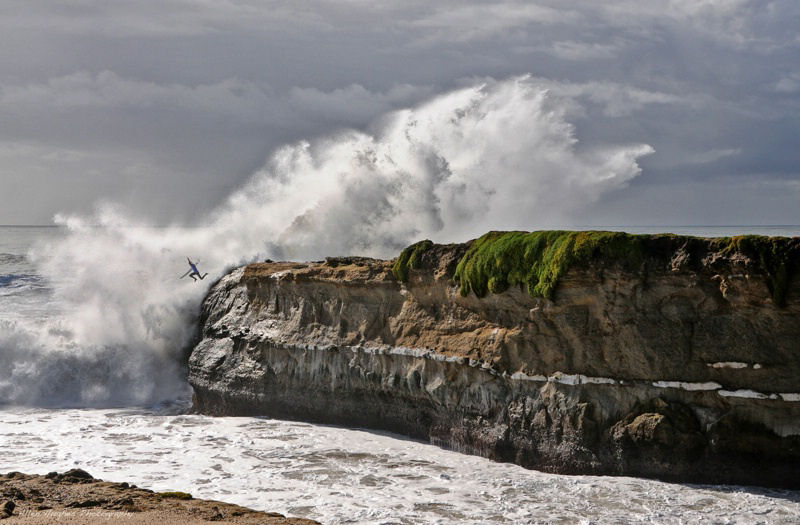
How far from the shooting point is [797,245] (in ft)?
41.9

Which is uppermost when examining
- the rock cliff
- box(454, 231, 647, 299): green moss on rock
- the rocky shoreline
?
box(454, 231, 647, 299): green moss on rock

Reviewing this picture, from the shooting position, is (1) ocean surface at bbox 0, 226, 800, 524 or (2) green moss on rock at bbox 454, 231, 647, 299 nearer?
(1) ocean surface at bbox 0, 226, 800, 524

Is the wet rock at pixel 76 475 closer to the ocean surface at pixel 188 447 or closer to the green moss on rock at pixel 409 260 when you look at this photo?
the ocean surface at pixel 188 447

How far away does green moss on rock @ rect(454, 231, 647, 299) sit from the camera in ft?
46.7

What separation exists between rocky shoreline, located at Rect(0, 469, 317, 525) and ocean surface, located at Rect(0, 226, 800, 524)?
74 cm

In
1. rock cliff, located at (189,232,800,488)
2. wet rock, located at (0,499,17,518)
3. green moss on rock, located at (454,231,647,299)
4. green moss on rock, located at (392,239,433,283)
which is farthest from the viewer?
green moss on rock, located at (392,239,433,283)

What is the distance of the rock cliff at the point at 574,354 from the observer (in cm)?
1305

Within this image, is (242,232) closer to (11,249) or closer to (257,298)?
(257,298)

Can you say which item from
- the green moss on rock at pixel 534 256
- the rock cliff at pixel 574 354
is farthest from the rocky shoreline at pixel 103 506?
the green moss on rock at pixel 534 256

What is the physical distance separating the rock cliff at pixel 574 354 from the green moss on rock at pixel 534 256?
1.3 inches

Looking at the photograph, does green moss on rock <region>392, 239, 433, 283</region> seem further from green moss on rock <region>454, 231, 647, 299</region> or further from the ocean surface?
the ocean surface

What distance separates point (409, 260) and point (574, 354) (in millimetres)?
4733

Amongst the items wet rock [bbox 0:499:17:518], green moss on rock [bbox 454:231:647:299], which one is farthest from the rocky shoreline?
green moss on rock [bbox 454:231:647:299]

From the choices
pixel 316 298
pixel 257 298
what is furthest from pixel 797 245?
pixel 257 298
